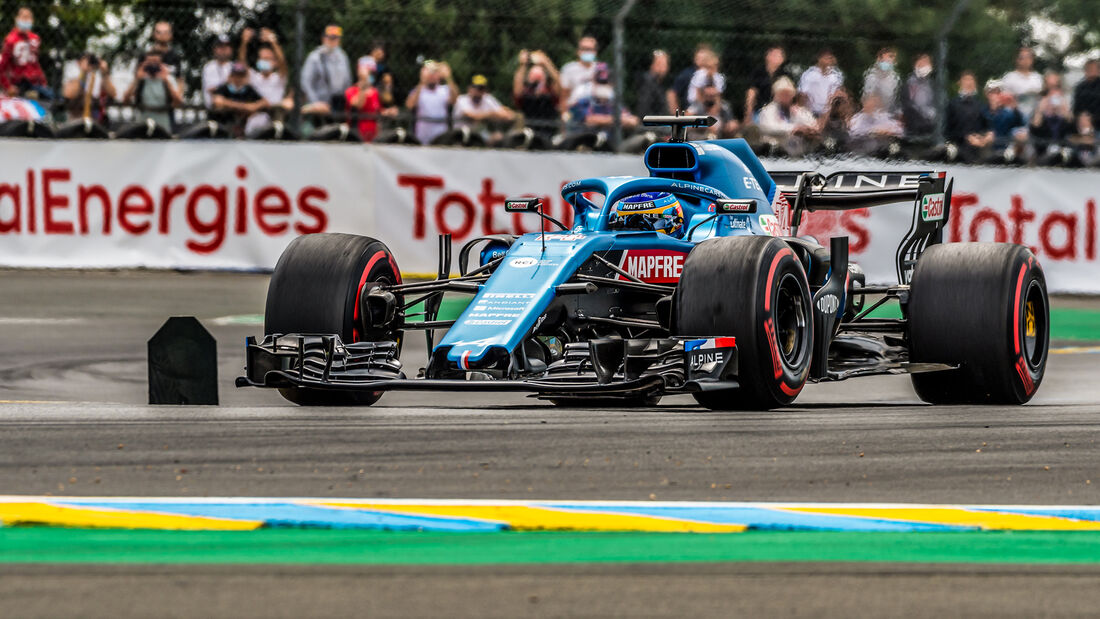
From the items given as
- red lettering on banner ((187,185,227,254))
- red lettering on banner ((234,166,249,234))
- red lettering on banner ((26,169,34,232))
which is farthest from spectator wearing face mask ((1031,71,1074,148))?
red lettering on banner ((26,169,34,232))

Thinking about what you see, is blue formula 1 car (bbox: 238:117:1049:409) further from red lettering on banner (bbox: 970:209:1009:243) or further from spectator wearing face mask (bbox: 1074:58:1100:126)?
spectator wearing face mask (bbox: 1074:58:1100:126)

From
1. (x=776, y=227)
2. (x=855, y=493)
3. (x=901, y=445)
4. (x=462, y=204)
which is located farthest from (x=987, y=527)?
(x=462, y=204)

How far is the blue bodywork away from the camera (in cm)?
715

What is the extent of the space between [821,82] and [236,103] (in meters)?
5.17

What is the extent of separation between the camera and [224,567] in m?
4.05

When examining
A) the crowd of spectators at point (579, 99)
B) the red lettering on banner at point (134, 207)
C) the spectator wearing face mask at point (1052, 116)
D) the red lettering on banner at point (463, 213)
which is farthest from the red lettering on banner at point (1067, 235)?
the red lettering on banner at point (134, 207)

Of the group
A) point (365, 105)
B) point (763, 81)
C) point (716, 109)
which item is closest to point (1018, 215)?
point (763, 81)

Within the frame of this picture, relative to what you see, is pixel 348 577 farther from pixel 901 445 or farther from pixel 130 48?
pixel 130 48

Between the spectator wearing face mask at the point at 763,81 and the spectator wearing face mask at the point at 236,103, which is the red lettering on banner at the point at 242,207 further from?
the spectator wearing face mask at the point at 763,81

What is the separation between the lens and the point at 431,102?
15.4 meters

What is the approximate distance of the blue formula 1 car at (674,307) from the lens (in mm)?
7082

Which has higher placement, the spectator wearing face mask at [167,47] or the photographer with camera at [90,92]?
the spectator wearing face mask at [167,47]

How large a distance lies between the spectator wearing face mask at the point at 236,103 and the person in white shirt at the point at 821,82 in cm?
482

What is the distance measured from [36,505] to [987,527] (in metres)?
2.56
